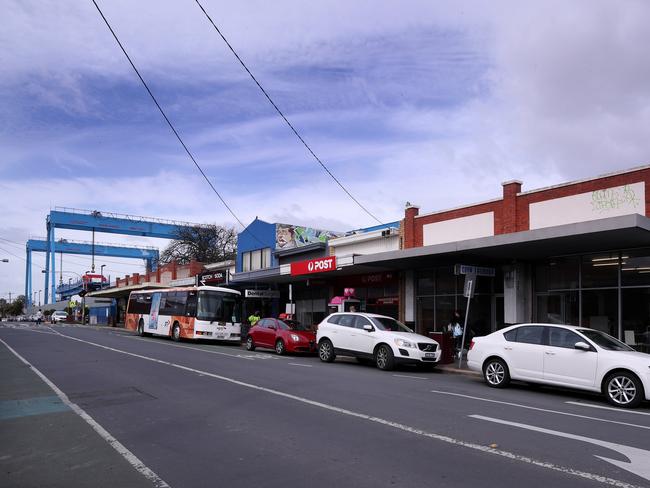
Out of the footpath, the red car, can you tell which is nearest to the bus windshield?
the red car

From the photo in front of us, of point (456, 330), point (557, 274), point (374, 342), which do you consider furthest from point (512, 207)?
point (374, 342)

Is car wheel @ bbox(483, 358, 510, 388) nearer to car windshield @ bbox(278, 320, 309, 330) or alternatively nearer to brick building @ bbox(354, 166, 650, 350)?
brick building @ bbox(354, 166, 650, 350)

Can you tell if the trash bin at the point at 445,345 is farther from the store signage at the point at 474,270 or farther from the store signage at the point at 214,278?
the store signage at the point at 214,278

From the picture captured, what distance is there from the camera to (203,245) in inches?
2402

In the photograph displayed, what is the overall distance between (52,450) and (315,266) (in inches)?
736

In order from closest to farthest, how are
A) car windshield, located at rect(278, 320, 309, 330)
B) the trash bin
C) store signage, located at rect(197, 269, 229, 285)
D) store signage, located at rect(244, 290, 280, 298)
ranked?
the trash bin, car windshield, located at rect(278, 320, 309, 330), store signage, located at rect(244, 290, 280, 298), store signage, located at rect(197, 269, 229, 285)

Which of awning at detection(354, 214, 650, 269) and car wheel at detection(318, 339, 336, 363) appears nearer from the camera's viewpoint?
awning at detection(354, 214, 650, 269)

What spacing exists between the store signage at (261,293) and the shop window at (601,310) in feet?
58.5

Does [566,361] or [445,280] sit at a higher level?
[445,280]

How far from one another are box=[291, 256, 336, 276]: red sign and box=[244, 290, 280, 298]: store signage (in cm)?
509

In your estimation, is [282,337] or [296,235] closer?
[282,337]

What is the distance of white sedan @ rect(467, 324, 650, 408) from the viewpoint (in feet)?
35.5

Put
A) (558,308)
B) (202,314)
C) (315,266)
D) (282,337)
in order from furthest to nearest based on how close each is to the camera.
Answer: (202,314), (315,266), (282,337), (558,308)

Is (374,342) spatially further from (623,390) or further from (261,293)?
(261,293)
